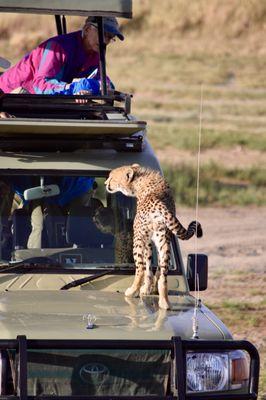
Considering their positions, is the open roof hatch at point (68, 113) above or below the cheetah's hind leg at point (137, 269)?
above

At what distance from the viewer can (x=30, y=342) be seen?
5.46 metres

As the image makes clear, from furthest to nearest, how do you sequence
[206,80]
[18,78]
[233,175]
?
[206,80], [233,175], [18,78]

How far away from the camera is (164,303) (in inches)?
247

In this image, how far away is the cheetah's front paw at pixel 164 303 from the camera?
20.6 ft

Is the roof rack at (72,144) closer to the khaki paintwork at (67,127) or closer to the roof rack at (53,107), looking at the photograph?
the khaki paintwork at (67,127)

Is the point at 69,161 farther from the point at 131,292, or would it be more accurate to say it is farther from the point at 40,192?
the point at 131,292

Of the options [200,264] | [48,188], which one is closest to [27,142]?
[48,188]

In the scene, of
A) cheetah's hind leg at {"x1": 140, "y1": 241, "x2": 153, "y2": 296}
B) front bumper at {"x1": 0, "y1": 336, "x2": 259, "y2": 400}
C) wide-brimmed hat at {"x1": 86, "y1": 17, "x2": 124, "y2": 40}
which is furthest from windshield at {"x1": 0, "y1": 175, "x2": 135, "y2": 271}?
wide-brimmed hat at {"x1": 86, "y1": 17, "x2": 124, "y2": 40}

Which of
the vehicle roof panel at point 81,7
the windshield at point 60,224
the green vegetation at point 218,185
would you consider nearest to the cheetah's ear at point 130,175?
the windshield at point 60,224

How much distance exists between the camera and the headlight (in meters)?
5.75

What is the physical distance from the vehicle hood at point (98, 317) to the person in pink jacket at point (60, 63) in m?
1.79

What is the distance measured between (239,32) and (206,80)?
8.18 meters

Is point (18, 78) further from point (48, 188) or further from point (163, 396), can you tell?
point (163, 396)

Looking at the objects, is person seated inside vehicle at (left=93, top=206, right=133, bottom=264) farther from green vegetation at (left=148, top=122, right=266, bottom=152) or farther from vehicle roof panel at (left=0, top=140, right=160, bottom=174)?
green vegetation at (left=148, top=122, right=266, bottom=152)
